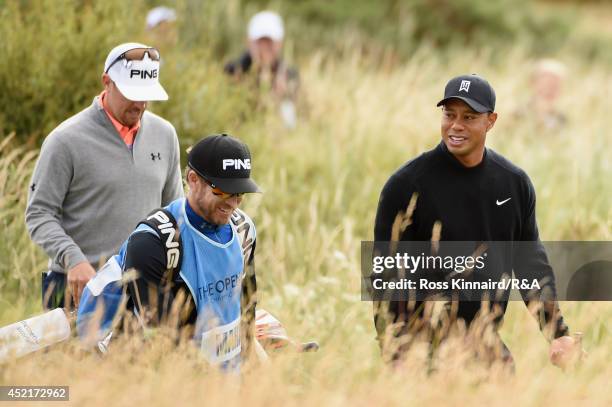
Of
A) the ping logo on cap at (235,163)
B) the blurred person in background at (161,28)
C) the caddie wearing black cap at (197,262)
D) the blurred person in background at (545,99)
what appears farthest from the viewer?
the blurred person in background at (545,99)

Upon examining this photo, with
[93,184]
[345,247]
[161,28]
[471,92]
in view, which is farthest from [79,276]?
[161,28]

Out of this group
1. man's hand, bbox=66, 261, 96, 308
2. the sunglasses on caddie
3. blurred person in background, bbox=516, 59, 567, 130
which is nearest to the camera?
man's hand, bbox=66, 261, 96, 308

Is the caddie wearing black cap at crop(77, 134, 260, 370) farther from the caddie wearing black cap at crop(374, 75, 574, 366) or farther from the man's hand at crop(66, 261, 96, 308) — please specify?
the caddie wearing black cap at crop(374, 75, 574, 366)

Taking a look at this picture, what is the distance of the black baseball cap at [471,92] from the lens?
498 centimetres

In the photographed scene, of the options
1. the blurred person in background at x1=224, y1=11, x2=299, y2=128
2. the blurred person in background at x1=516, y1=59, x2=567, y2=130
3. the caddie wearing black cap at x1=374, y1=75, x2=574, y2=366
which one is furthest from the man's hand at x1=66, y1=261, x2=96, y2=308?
the blurred person in background at x1=516, y1=59, x2=567, y2=130

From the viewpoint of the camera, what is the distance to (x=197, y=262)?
14.1 feet

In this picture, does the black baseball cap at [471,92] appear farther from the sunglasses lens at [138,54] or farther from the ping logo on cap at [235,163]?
the sunglasses lens at [138,54]

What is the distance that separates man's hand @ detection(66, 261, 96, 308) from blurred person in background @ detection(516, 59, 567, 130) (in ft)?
Answer: 23.0

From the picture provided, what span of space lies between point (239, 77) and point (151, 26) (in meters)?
1.67

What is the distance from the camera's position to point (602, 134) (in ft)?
36.8

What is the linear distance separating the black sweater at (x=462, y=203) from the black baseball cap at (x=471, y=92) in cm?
23

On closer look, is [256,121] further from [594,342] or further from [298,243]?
[594,342]

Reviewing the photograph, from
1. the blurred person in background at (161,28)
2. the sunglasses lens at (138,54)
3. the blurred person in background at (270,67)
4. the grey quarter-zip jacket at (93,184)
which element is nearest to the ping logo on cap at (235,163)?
the grey quarter-zip jacket at (93,184)

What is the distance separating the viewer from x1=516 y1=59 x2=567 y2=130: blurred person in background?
11.1 meters
